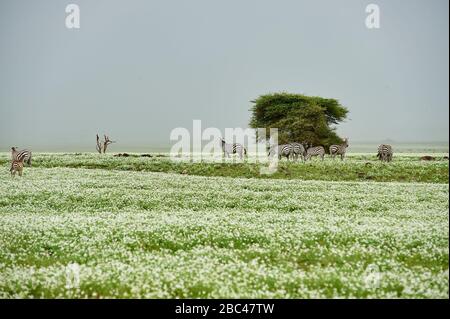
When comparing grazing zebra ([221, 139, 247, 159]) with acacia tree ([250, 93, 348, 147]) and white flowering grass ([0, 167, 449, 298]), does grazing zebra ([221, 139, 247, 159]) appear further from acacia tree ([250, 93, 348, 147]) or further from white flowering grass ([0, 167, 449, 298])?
white flowering grass ([0, 167, 449, 298])

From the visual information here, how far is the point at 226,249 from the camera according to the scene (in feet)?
51.2

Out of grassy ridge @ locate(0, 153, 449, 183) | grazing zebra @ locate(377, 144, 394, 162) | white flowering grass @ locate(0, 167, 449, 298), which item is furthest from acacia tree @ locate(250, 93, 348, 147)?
white flowering grass @ locate(0, 167, 449, 298)

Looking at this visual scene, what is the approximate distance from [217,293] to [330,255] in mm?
4886

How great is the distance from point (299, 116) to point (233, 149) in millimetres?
25338

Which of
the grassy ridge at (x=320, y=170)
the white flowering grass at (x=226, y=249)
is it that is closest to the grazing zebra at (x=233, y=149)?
the grassy ridge at (x=320, y=170)

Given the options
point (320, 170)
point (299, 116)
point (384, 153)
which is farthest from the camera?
point (299, 116)

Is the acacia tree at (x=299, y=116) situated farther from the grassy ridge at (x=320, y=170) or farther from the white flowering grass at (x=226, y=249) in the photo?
the white flowering grass at (x=226, y=249)

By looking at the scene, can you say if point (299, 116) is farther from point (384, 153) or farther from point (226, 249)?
point (226, 249)

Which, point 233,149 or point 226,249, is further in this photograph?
point 233,149

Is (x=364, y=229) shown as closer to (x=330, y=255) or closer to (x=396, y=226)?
(x=396, y=226)

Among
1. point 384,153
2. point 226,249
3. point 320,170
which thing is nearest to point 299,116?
point 384,153

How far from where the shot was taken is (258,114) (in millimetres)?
92875

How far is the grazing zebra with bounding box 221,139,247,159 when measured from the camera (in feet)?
195
